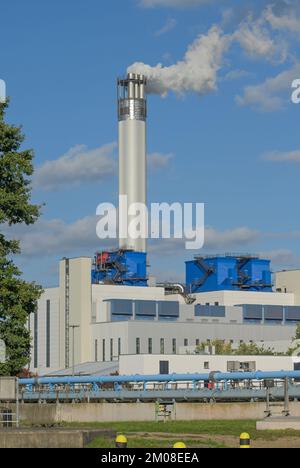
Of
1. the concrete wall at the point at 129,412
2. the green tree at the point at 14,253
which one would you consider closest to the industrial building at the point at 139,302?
the concrete wall at the point at 129,412

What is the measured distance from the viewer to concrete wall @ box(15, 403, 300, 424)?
57.5 meters

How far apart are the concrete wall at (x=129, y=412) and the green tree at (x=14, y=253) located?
42.1 ft

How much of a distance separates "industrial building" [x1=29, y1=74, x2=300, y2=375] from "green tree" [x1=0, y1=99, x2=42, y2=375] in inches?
3909

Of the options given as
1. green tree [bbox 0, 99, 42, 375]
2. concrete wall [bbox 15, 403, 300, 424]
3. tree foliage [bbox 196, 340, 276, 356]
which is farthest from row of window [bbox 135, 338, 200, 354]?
green tree [bbox 0, 99, 42, 375]

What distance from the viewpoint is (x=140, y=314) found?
160500mm

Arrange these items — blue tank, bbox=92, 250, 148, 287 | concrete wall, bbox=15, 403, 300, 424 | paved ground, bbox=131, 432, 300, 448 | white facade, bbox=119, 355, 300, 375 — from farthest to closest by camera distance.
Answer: blue tank, bbox=92, 250, 148, 287 → white facade, bbox=119, 355, 300, 375 → concrete wall, bbox=15, 403, 300, 424 → paved ground, bbox=131, 432, 300, 448

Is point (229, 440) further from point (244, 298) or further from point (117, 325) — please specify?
point (244, 298)

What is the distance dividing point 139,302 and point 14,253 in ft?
376

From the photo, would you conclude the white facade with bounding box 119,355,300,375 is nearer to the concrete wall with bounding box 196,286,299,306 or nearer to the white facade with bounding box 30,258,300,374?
the white facade with bounding box 30,258,300,374

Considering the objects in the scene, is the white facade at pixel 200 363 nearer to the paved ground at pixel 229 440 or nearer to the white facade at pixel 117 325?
the white facade at pixel 117 325

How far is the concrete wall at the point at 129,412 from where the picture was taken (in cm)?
5753

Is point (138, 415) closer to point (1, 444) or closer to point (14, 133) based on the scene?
point (14, 133)

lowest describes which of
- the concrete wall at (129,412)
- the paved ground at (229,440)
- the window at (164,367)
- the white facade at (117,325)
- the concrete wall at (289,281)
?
the concrete wall at (129,412)
